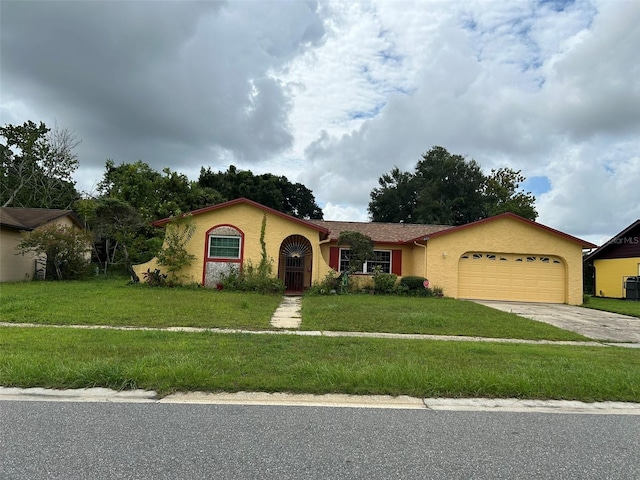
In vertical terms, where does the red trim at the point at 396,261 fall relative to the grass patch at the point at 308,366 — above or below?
above

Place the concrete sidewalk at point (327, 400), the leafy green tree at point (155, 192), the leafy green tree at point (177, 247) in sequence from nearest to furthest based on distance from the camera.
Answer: the concrete sidewalk at point (327, 400) < the leafy green tree at point (177, 247) < the leafy green tree at point (155, 192)

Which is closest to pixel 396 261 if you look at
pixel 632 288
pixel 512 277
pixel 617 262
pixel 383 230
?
pixel 383 230

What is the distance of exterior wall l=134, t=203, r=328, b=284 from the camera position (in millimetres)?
→ 18109

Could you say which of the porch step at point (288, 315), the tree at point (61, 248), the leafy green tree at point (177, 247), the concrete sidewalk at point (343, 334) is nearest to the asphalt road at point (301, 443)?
the concrete sidewalk at point (343, 334)

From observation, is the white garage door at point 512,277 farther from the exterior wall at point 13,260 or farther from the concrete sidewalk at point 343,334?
the exterior wall at point 13,260

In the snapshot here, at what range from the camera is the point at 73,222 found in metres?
25.4

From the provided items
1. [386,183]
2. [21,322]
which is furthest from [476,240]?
[386,183]

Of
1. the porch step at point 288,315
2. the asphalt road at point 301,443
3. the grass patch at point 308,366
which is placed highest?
the porch step at point 288,315

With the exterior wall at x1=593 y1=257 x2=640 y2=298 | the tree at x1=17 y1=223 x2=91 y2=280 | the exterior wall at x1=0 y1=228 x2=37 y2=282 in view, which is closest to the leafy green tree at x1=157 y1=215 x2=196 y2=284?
the tree at x1=17 y1=223 x2=91 y2=280

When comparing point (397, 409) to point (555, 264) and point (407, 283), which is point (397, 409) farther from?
point (555, 264)

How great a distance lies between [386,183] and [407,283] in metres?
35.0

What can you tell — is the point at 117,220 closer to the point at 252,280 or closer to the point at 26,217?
the point at 26,217

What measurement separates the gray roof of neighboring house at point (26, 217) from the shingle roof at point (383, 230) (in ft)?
44.9

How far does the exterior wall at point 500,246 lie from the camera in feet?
61.2
